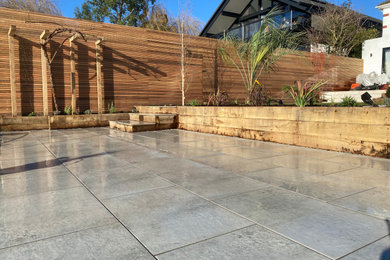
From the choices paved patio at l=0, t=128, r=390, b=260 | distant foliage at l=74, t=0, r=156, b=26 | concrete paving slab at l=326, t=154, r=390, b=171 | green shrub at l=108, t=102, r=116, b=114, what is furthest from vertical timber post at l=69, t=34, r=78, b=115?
distant foliage at l=74, t=0, r=156, b=26

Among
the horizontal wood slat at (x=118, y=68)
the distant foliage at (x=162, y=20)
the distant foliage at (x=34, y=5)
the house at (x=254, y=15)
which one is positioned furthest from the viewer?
the distant foliage at (x=162, y=20)

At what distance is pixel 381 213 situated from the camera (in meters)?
2.29

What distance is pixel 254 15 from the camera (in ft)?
72.2

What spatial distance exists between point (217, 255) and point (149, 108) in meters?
9.29

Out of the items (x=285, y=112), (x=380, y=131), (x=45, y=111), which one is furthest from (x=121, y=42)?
(x=380, y=131)

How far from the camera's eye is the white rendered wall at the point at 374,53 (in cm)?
1761

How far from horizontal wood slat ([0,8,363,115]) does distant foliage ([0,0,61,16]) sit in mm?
10876

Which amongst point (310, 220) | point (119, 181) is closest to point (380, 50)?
point (310, 220)

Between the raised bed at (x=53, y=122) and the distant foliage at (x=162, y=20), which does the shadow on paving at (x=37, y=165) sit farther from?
the distant foliage at (x=162, y=20)

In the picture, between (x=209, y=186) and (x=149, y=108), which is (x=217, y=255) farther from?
(x=149, y=108)

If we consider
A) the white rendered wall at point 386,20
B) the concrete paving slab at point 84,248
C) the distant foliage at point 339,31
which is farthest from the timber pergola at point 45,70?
the white rendered wall at point 386,20

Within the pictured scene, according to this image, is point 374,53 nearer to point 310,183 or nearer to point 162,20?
point 162,20

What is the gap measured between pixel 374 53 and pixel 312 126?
16.1 meters

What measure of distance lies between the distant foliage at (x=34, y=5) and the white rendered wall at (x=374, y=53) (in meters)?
20.7
